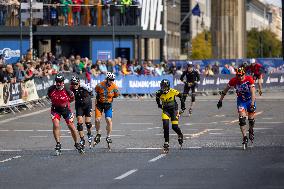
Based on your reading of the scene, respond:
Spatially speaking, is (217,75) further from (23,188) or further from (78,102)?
(23,188)

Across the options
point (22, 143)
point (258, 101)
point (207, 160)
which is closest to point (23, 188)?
point (207, 160)

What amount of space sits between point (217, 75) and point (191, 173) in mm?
44322

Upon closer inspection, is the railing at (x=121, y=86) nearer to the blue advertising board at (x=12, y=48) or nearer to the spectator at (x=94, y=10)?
the blue advertising board at (x=12, y=48)

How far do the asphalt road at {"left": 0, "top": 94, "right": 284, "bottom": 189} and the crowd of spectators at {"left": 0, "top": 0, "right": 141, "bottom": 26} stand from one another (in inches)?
928

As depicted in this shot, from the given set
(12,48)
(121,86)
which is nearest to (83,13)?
(12,48)

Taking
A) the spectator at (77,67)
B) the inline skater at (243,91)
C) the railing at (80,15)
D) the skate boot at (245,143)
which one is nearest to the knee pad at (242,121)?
the inline skater at (243,91)

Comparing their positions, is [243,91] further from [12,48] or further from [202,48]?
[202,48]

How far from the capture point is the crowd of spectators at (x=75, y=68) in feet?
145

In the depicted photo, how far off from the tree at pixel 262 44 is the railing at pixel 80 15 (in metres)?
101

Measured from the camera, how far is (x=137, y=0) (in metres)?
66.4

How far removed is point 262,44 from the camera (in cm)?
17625

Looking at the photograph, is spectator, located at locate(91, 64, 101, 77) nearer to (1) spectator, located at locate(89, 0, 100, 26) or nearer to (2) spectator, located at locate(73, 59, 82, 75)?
(2) spectator, located at locate(73, 59, 82, 75)

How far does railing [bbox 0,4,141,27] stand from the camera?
6091cm

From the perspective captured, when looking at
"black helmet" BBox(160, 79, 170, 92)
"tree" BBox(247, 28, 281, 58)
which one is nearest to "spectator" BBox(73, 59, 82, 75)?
"black helmet" BBox(160, 79, 170, 92)
